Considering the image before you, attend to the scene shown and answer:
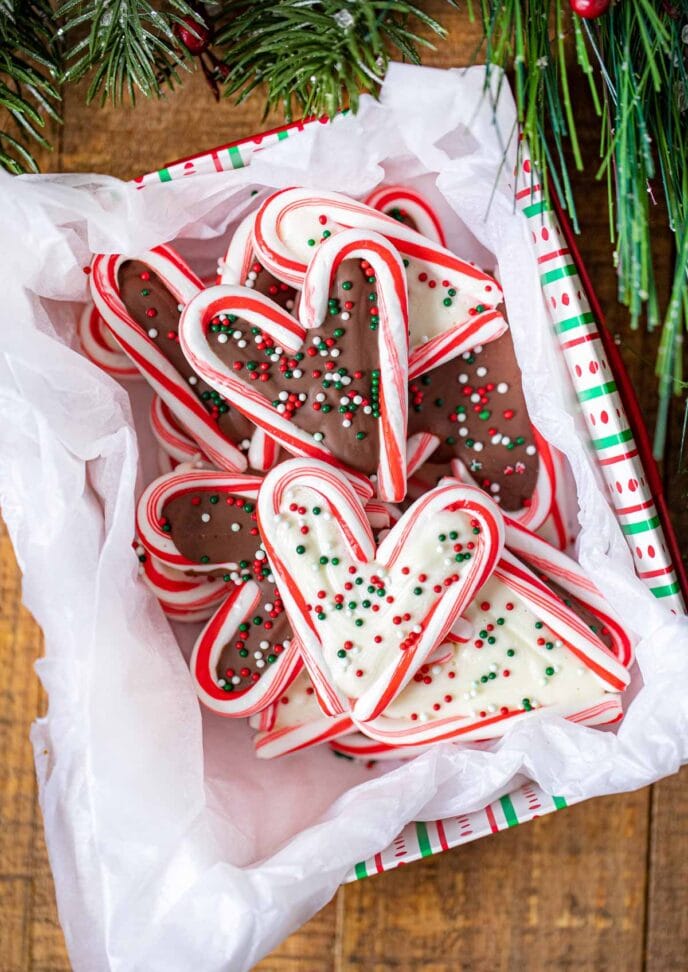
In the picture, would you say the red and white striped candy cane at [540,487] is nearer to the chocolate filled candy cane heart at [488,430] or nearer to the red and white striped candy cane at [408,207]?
the chocolate filled candy cane heart at [488,430]

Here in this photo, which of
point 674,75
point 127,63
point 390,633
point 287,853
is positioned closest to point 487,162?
point 674,75

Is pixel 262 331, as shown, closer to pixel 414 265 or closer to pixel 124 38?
pixel 414 265

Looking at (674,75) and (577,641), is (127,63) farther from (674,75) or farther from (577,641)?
(577,641)

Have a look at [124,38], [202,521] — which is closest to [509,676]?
[202,521]

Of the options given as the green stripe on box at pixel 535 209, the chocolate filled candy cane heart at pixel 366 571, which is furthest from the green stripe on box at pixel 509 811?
the green stripe on box at pixel 535 209

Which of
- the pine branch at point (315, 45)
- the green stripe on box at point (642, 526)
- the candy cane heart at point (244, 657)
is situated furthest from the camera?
the candy cane heart at point (244, 657)

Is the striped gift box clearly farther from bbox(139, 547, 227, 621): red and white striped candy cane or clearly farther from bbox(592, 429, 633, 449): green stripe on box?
bbox(139, 547, 227, 621): red and white striped candy cane
